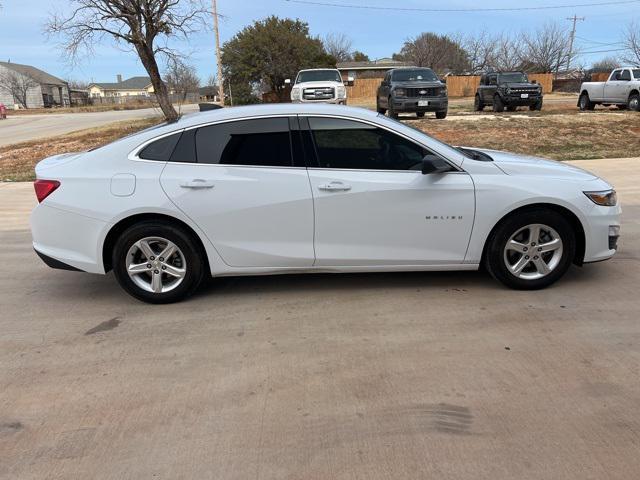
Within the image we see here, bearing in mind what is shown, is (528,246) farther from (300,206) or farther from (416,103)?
(416,103)

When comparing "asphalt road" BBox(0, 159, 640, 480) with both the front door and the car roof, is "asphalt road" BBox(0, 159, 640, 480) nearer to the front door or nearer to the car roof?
the front door

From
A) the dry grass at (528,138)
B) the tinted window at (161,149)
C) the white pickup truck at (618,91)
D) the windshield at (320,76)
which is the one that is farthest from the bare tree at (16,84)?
the tinted window at (161,149)

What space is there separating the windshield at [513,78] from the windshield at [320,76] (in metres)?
6.78

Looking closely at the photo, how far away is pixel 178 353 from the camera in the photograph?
3.79m

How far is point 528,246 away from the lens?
15.2 ft

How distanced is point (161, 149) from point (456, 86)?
4887 cm

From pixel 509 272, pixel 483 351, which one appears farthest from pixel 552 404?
pixel 509 272

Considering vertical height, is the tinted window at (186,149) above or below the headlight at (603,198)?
above

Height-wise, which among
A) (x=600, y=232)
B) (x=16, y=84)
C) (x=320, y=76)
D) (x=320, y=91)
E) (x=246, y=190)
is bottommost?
(x=600, y=232)

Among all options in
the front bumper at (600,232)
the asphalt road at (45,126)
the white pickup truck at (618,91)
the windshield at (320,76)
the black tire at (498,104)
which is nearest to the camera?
the front bumper at (600,232)

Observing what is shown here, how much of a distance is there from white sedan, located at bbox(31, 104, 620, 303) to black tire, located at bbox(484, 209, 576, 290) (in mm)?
12

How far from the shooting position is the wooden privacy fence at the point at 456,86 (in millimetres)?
49250

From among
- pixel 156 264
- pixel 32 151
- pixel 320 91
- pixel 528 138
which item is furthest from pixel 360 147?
pixel 320 91

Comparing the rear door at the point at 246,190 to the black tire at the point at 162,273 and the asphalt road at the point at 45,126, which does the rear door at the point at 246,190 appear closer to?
the black tire at the point at 162,273
